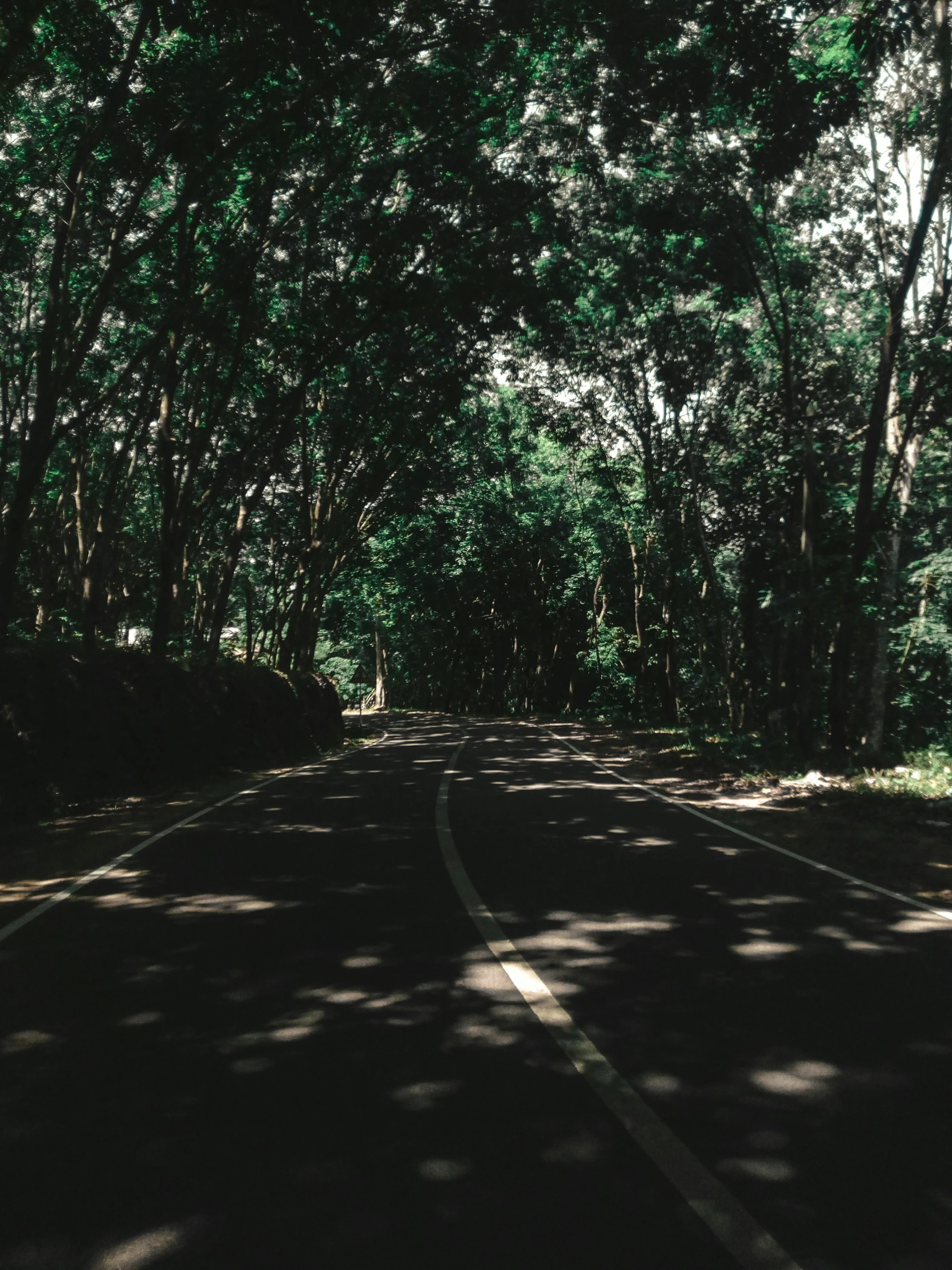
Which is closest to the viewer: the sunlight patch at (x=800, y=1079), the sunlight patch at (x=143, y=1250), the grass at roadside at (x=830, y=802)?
the sunlight patch at (x=143, y=1250)

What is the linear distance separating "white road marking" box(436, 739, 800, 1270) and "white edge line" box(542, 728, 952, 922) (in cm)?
346

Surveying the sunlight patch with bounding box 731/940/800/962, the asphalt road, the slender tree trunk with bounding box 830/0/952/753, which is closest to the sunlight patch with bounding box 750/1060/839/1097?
the asphalt road

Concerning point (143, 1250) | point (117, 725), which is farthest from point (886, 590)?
point (143, 1250)

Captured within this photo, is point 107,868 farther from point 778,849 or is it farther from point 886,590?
point 886,590

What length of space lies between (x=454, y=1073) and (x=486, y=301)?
57.2 ft

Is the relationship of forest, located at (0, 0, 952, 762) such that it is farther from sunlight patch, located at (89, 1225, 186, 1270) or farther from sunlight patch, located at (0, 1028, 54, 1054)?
sunlight patch, located at (89, 1225, 186, 1270)

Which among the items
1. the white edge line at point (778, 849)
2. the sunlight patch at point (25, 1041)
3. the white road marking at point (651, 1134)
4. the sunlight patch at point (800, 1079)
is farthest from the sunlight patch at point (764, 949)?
the sunlight patch at point (25, 1041)

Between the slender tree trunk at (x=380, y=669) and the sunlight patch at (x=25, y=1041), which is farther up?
the slender tree trunk at (x=380, y=669)

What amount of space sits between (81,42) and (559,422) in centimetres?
2150

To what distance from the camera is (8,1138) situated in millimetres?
4090

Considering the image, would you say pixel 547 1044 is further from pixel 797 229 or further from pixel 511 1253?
pixel 797 229

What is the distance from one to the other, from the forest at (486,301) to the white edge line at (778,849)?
14.2 feet

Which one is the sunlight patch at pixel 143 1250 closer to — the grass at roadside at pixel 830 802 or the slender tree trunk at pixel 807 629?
the grass at roadside at pixel 830 802

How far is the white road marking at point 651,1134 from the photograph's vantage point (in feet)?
11.0
